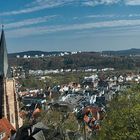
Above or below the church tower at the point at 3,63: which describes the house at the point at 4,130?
below

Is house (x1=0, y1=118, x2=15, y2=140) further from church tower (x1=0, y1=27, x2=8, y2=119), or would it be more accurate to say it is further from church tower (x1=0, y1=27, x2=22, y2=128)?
church tower (x1=0, y1=27, x2=8, y2=119)

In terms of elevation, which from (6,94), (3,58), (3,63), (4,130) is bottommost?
(4,130)

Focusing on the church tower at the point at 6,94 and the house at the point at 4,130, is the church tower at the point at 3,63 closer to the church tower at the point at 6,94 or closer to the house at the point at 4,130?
the church tower at the point at 6,94

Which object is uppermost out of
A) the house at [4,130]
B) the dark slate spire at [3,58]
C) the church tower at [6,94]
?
Result: the dark slate spire at [3,58]

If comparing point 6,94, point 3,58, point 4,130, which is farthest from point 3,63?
point 4,130

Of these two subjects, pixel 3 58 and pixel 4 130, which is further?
pixel 4 130

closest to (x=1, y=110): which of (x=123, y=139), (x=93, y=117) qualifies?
(x=93, y=117)

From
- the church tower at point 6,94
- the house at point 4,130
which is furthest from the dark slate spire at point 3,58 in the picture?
the house at point 4,130

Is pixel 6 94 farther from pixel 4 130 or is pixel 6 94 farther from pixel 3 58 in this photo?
pixel 3 58

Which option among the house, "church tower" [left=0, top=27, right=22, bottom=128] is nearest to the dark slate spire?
"church tower" [left=0, top=27, right=22, bottom=128]
